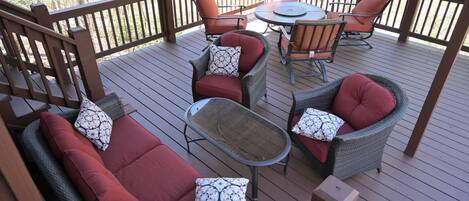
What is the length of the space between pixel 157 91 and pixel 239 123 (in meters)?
1.73

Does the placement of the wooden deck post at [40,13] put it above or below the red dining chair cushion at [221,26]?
above

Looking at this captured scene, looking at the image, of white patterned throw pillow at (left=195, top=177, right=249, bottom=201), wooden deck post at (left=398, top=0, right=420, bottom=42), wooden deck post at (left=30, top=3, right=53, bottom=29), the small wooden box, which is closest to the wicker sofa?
white patterned throw pillow at (left=195, top=177, right=249, bottom=201)

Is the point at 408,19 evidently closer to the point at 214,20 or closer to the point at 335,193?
the point at 214,20

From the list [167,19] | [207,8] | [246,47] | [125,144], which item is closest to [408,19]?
[246,47]

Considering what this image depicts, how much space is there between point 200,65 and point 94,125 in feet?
4.83

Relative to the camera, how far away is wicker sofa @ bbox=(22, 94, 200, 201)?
6.73 feet

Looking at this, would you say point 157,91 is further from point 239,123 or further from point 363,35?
point 363,35

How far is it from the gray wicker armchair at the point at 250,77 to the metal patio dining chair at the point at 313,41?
62 centimetres

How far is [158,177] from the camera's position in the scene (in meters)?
2.49

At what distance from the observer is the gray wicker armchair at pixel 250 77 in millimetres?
3461

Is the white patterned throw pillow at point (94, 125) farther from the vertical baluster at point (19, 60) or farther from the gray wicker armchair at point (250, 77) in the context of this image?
the gray wicker armchair at point (250, 77)

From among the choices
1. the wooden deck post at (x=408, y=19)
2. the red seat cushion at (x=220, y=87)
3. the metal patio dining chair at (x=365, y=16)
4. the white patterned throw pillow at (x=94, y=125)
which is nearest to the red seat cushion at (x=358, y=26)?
the metal patio dining chair at (x=365, y=16)

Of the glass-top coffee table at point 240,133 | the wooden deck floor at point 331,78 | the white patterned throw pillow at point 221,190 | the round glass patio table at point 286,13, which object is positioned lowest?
the wooden deck floor at point 331,78

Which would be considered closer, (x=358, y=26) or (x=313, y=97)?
(x=313, y=97)
